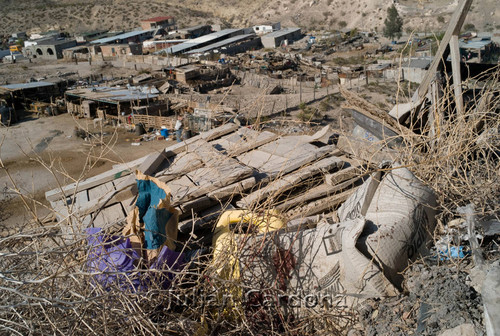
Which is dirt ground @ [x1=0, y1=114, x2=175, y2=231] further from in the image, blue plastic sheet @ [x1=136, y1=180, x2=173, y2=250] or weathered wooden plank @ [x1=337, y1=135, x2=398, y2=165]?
blue plastic sheet @ [x1=136, y1=180, x2=173, y2=250]

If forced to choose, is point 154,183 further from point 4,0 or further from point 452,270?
point 4,0

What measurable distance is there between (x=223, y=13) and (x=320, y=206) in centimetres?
5733

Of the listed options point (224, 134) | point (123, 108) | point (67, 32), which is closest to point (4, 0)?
point (67, 32)

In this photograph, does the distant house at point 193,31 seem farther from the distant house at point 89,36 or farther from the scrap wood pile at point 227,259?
the scrap wood pile at point 227,259

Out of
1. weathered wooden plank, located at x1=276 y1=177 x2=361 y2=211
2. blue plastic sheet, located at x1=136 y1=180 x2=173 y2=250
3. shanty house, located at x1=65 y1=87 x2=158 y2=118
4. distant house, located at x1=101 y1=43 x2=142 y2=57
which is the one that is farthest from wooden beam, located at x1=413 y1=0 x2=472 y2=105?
distant house, located at x1=101 y1=43 x2=142 y2=57

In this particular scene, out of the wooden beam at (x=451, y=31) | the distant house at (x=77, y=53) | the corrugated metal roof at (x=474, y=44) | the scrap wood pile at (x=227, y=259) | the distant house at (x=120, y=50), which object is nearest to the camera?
the scrap wood pile at (x=227, y=259)

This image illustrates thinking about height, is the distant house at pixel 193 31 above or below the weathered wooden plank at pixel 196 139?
below

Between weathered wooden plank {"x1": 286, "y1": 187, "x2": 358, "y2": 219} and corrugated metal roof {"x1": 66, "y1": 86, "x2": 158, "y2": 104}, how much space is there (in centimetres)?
1506

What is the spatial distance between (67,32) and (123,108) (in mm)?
39894

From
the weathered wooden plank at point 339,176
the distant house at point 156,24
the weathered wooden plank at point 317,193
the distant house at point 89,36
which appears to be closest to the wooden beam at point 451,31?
the weathered wooden plank at point 339,176

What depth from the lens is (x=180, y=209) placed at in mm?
3951

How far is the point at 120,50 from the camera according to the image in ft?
119

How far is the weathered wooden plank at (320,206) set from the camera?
4043mm

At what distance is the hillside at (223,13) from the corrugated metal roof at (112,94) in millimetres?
30443
